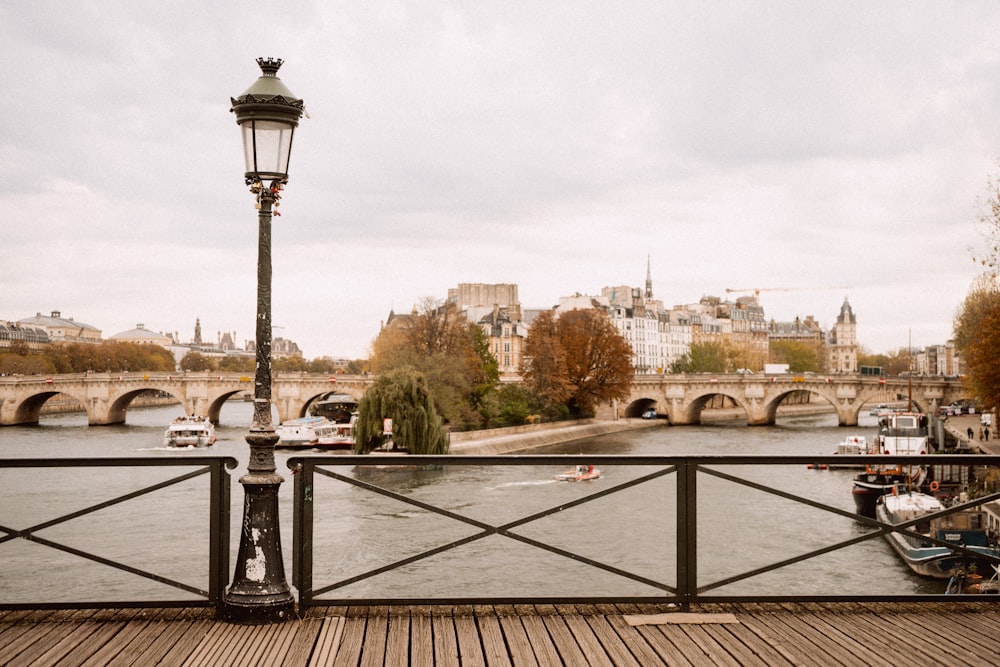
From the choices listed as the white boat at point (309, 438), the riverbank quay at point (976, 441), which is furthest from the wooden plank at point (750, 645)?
the white boat at point (309, 438)

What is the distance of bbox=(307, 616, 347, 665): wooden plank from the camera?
4805 millimetres

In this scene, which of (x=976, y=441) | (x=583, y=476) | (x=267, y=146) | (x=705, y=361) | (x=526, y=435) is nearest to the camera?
(x=267, y=146)

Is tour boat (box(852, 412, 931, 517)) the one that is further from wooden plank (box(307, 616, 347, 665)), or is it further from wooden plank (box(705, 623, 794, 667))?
wooden plank (box(307, 616, 347, 665))

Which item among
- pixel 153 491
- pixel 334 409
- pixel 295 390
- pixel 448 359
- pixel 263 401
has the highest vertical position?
pixel 448 359

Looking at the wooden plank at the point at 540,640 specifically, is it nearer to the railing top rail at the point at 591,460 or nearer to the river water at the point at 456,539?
the river water at the point at 456,539

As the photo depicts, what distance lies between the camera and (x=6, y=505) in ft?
21.0

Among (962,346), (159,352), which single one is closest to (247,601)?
(962,346)

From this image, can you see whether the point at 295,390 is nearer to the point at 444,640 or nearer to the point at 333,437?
the point at 333,437

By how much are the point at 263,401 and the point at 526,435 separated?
50.0 meters

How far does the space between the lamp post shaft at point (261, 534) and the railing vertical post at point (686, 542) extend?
2.18m

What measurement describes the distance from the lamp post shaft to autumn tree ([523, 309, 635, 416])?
5976 centimetres

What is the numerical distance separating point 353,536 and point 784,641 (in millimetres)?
13337

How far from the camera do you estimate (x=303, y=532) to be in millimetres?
5547

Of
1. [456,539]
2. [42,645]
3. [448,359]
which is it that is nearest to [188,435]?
[448,359]
